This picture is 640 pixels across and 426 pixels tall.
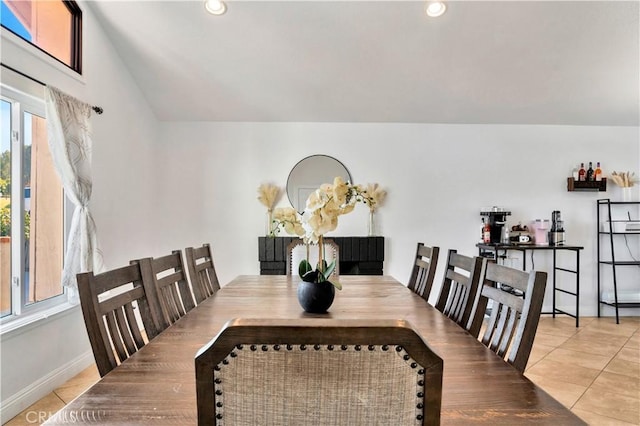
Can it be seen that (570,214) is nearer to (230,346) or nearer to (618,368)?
(618,368)

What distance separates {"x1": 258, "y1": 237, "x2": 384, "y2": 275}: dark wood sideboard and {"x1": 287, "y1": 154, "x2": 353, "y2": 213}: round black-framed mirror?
20.4 inches

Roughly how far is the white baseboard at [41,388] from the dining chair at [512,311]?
2476 millimetres

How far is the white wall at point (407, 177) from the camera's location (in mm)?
4125

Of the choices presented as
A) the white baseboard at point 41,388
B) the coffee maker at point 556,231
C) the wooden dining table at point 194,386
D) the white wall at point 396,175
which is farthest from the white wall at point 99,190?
the coffee maker at point 556,231

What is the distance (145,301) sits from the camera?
143 centimetres

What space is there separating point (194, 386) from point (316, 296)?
69 centimetres

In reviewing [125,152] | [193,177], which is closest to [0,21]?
[125,152]

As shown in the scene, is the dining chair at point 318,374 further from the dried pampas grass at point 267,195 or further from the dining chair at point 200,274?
the dried pampas grass at point 267,195

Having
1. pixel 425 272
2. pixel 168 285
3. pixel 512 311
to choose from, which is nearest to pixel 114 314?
pixel 168 285

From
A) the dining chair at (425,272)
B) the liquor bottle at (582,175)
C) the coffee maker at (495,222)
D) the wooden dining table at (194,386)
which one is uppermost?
the liquor bottle at (582,175)

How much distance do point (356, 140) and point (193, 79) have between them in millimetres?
1886

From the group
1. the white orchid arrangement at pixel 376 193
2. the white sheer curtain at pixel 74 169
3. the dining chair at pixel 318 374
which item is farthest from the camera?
the white orchid arrangement at pixel 376 193

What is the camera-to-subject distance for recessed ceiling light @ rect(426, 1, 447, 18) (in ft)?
8.72

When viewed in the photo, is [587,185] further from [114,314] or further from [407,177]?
[114,314]
